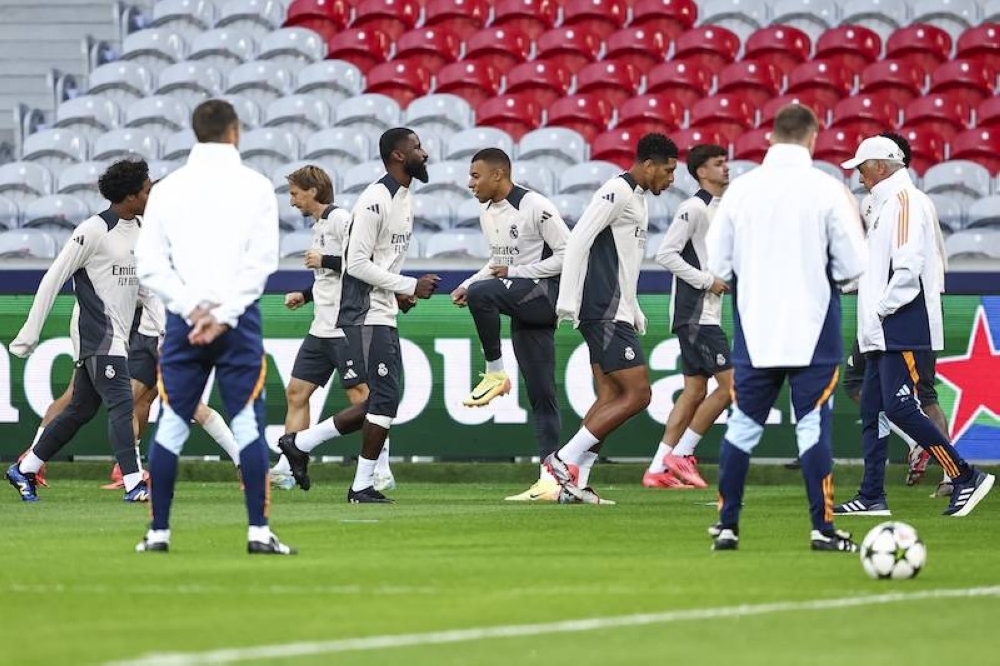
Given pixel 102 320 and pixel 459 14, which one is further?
pixel 459 14

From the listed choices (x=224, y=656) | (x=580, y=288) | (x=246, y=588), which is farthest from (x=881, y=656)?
(x=580, y=288)

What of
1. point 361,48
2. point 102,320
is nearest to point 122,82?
point 361,48

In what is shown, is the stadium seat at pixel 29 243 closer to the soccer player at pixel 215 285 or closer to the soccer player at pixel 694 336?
the soccer player at pixel 694 336

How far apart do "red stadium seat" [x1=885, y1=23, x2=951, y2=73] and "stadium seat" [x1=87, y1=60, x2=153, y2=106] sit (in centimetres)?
842

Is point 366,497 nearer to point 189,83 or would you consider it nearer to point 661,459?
point 661,459

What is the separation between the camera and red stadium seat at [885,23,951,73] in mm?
21750

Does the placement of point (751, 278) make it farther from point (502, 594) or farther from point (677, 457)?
point (677, 457)

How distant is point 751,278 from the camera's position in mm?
8867

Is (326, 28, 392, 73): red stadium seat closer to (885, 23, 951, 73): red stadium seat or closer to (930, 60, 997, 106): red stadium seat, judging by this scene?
(885, 23, 951, 73): red stadium seat

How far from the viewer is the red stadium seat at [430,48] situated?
22.4 metres

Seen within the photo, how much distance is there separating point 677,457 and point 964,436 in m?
2.24

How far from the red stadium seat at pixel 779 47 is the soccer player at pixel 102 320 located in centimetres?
1058

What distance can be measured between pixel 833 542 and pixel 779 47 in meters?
13.8

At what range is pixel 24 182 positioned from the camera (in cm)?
2033
